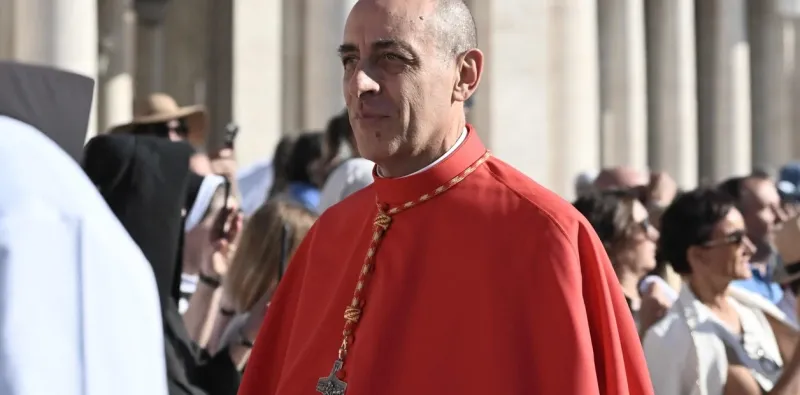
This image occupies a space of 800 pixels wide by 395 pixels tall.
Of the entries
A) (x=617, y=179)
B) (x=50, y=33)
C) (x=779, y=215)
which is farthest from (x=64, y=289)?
(x=617, y=179)

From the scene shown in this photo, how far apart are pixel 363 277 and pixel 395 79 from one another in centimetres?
59

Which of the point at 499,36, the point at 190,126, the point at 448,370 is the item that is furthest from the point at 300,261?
the point at 499,36

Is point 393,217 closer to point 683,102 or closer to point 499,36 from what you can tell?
point 499,36

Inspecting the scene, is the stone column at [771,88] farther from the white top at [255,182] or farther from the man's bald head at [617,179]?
the white top at [255,182]

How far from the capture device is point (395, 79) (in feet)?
11.1

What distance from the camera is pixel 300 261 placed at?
399 cm

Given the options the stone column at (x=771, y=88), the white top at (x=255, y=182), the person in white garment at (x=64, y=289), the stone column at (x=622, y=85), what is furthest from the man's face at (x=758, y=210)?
the stone column at (x=771, y=88)

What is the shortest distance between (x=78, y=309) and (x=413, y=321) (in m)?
1.20

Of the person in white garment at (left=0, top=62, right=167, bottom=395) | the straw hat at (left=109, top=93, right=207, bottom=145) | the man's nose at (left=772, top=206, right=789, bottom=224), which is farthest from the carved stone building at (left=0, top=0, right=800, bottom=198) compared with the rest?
the person in white garment at (left=0, top=62, right=167, bottom=395)

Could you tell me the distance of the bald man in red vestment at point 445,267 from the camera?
3.25 meters

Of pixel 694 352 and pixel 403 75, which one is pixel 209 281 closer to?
pixel 694 352

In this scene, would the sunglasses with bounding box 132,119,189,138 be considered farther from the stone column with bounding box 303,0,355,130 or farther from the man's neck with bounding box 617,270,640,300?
the stone column with bounding box 303,0,355,130

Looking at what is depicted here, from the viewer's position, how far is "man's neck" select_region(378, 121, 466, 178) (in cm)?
351

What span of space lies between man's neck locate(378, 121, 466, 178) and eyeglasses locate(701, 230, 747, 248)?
332 centimetres
